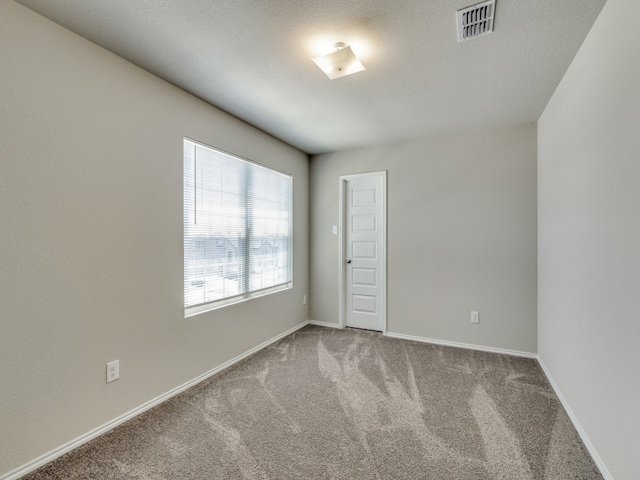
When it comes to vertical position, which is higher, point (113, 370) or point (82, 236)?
point (82, 236)

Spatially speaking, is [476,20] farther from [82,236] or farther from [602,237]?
[82,236]

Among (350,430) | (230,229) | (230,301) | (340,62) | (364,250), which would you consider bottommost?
(350,430)

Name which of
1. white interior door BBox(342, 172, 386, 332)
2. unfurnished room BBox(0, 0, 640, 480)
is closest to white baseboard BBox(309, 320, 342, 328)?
white interior door BBox(342, 172, 386, 332)

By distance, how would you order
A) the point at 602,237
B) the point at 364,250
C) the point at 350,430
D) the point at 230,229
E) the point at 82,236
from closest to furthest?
1. the point at 602,237
2. the point at 82,236
3. the point at 350,430
4. the point at 230,229
5. the point at 364,250

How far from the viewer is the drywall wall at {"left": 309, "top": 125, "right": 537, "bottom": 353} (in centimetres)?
320

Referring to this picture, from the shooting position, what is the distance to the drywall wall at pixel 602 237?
4.45 feet

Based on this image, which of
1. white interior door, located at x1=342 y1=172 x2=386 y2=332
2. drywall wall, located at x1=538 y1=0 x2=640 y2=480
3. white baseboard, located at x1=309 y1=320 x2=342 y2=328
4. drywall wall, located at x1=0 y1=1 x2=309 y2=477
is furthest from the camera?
white baseboard, located at x1=309 y1=320 x2=342 y2=328

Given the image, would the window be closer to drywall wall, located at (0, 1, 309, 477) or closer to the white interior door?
drywall wall, located at (0, 1, 309, 477)

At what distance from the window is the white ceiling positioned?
61 centimetres

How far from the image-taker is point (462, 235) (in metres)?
3.48

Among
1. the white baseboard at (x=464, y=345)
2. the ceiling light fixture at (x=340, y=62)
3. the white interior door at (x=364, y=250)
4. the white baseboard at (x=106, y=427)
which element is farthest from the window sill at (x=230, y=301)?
the ceiling light fixture at (x=340, y=62)

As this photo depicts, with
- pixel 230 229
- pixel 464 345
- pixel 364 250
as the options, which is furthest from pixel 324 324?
pixel 230 229

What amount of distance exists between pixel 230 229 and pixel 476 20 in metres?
2.50

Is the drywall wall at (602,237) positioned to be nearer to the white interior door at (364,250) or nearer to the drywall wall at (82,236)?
the white interior door at (364,250)
